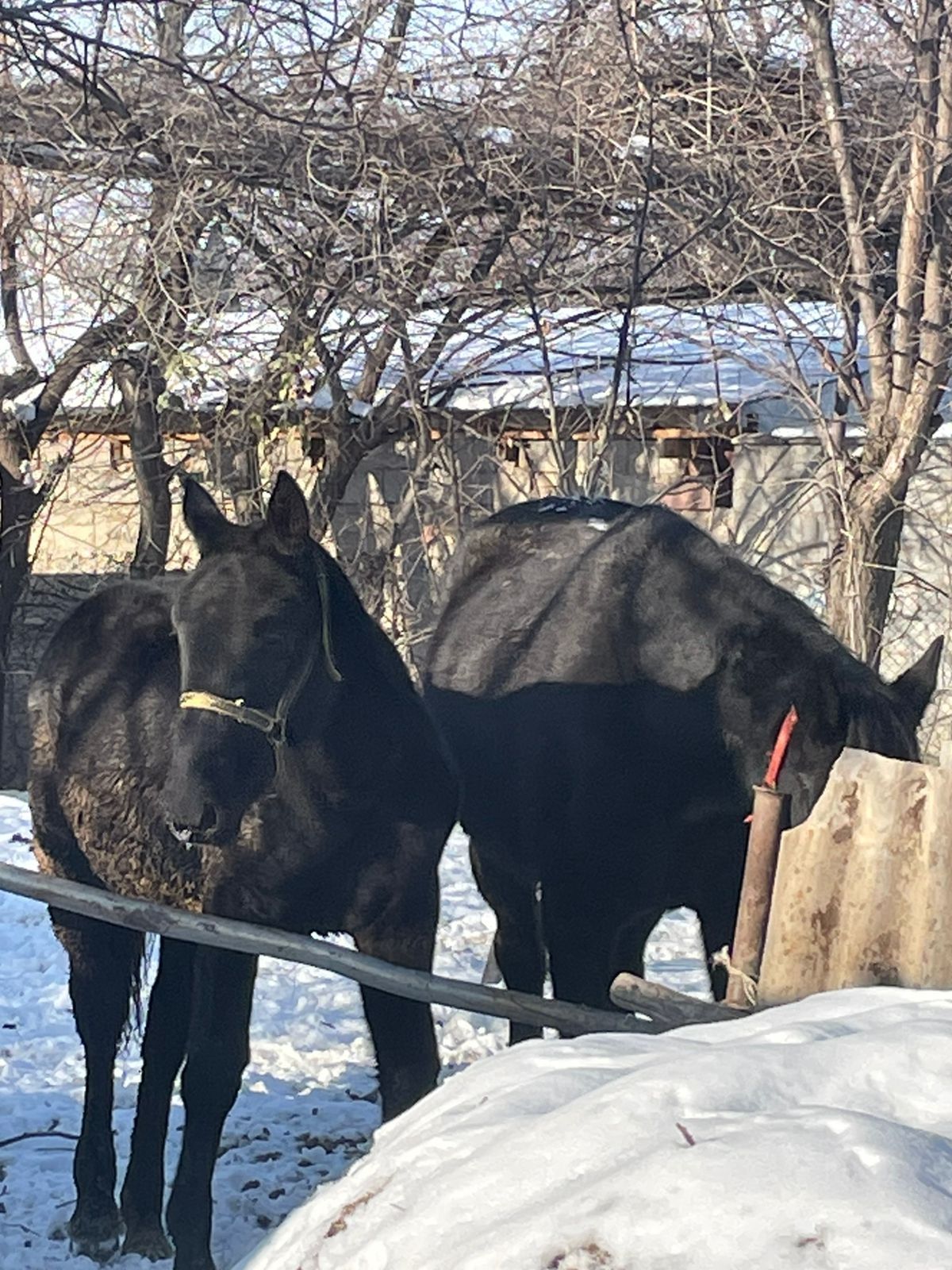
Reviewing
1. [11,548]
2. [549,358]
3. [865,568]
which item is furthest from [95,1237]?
[11,548]

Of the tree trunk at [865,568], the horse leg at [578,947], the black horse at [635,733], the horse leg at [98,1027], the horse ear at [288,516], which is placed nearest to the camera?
the horse ear at [288,516]

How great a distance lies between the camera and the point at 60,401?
35.4 feet

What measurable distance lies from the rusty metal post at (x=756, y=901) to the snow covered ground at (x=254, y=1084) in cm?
144

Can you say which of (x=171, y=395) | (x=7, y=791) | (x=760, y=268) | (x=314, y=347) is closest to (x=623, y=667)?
(x=760, y=268)

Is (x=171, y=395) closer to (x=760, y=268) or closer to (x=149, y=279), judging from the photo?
(x=149, y=279)

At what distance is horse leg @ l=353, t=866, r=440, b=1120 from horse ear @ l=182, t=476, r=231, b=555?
3.39 ft

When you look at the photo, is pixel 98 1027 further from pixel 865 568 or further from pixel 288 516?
pixel 865 568

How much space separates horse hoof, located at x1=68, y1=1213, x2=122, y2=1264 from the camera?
4320 mm

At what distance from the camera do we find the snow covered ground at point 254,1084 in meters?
4.50

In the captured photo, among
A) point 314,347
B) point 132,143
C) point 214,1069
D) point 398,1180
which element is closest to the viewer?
point 398,1180

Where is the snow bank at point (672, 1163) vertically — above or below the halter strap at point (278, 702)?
below

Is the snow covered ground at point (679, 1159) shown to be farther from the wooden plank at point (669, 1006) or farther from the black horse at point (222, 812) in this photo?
the black horse at point (222, 812)

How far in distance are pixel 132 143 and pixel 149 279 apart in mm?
795

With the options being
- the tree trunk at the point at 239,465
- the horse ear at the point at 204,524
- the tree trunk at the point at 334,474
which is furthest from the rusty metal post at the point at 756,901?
the tree trunk at the point at 334,474
